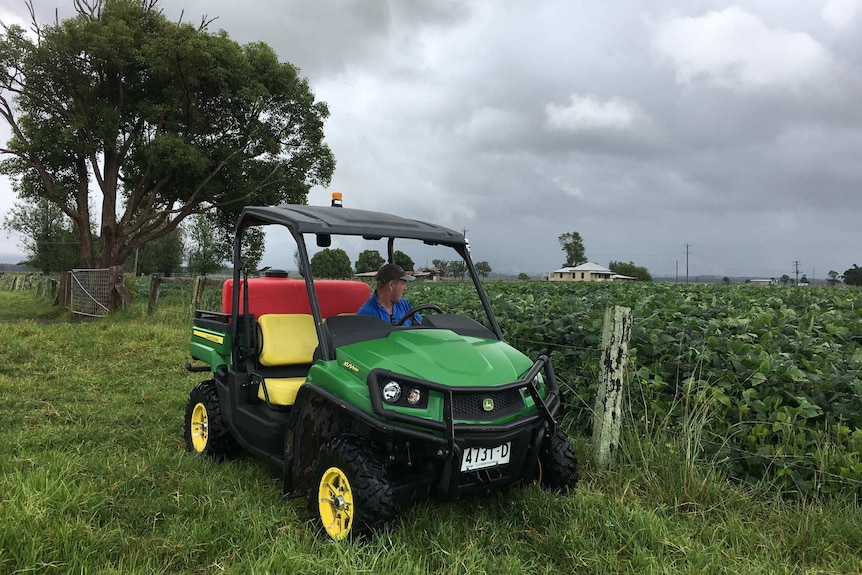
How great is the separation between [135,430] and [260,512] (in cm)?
242

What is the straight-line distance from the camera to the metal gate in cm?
1420

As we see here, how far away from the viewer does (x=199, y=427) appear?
461cm

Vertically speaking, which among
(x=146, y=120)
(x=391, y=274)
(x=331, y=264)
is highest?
(x=146, y=120)

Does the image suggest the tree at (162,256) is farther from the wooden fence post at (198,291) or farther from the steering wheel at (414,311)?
the steering wheel at (414,311)

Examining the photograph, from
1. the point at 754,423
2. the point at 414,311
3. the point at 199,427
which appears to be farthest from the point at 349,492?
the point at 754,423

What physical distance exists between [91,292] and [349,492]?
1461cm

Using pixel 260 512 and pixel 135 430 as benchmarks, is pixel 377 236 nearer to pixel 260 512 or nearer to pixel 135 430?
pixel 260 512

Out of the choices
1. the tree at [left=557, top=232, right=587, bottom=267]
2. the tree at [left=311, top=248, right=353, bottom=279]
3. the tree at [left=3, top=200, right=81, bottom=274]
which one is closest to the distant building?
the tree at [left=557, top=232, right=587, bottom=267]

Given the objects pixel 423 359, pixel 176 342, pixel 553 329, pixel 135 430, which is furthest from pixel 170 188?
pixel 423 359

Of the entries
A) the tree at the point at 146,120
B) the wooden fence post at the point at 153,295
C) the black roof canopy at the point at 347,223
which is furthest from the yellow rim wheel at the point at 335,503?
the tree at the point at 146,120

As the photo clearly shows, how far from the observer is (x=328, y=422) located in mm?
3182

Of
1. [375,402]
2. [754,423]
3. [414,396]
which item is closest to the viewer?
[375,402]

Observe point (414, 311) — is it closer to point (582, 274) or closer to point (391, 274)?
point (391, 274)

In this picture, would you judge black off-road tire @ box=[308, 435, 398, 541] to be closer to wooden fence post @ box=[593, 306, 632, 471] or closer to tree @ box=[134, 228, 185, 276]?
wooden fence post @ box=[593, 306, 632, 471]
